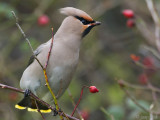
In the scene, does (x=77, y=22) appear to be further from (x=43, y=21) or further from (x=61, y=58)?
(x=43, y=21)

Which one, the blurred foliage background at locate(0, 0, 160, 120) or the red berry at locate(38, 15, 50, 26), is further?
the blurred foliage background at locate(0, 0, 160, 120)

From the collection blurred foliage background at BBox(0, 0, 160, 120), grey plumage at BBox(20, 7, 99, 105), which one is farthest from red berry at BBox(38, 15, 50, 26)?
grey plumage at BBox(20, 7, 99, 105)

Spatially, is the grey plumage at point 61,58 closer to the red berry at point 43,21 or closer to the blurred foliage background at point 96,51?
the red berry at point 43,21

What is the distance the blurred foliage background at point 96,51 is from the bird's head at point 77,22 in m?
1.65

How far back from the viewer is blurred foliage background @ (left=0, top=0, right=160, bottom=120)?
5160mm

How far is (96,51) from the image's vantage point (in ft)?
18.4

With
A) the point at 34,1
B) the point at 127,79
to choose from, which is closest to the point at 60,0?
the point at 34,1

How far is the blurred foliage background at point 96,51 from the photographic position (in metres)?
5.16

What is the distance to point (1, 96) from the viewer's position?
504 centimetres

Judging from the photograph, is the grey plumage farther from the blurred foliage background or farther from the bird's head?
the blurred foliage background

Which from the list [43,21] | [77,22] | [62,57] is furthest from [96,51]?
[62,57]

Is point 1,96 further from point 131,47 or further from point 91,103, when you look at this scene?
point 131,47

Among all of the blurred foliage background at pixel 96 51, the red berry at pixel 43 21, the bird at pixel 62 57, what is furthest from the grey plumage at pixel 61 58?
the blurred foliage background at pixel 96 51

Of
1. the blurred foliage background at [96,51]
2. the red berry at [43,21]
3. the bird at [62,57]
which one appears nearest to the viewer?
the bird at [62,57]
